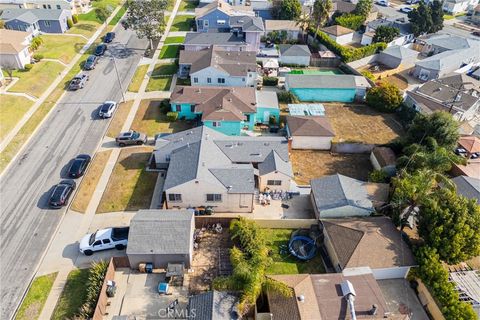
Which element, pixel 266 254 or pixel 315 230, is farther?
pixel 315 230

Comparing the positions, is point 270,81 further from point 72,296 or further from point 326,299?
point 72,296

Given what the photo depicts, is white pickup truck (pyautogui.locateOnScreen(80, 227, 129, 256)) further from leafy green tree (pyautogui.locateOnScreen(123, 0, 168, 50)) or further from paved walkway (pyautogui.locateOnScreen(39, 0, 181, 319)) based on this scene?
leafy green tree (pyautogui.locateOnScreen(123, 0, 168, 50))

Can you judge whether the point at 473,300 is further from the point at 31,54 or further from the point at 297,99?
the point at 31,54

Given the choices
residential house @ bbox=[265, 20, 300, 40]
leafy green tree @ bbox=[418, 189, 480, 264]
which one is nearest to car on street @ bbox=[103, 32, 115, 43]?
residential house @ bbox=[265, 20, 300, 40]

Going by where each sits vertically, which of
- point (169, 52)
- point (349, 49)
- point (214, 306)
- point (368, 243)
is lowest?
point (214, 306)

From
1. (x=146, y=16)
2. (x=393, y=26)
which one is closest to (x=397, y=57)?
(x=393, y=26)

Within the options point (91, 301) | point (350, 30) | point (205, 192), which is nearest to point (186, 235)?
point (205, 192)

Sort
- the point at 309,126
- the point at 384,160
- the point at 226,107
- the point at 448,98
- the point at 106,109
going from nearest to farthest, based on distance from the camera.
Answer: the point at 384,160 < the point at 309,126 < the point at 226,107 < the point at 106,109 < the point at 448,98
